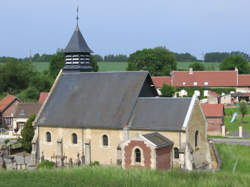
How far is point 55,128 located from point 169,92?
129 feet

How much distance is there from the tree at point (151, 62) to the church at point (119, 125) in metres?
63.1

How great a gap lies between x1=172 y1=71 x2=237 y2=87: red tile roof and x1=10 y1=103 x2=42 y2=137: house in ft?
123

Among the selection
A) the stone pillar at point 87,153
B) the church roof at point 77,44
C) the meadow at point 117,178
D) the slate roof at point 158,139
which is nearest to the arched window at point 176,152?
the slate roof at point 158,139

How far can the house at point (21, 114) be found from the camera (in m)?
51.3

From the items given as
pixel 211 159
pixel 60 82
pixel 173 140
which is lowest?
pixel 211 159

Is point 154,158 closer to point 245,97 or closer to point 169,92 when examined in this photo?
point 169,92

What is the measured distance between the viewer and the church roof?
3719 centimetres

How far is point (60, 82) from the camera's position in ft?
115

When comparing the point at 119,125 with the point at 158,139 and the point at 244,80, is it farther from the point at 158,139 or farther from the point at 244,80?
the point at 244,80

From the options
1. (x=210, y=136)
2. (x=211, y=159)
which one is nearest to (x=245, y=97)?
(x=210, y=136)

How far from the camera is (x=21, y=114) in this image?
170 feet

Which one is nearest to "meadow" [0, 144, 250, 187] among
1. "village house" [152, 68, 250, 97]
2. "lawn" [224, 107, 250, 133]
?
"lawn" [224, 107, 250, 133]

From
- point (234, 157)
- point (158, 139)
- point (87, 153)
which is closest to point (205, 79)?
point (234, 157)

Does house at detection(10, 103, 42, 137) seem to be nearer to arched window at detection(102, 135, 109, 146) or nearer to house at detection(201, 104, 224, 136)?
arched window at detection(102, 135, 109, 146)
